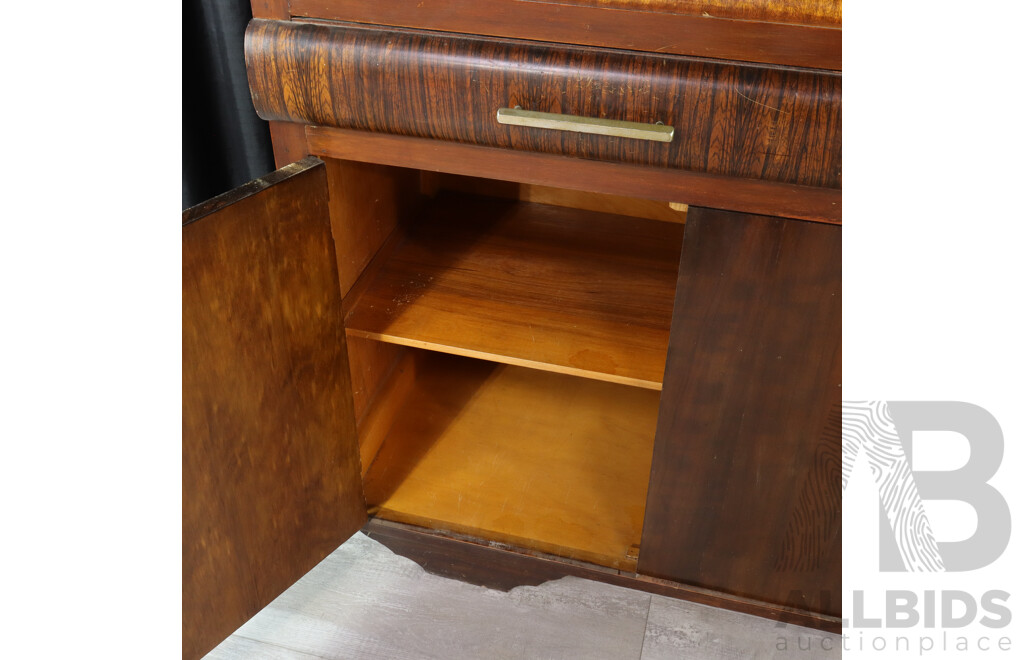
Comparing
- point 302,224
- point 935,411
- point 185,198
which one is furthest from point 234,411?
point 935,411

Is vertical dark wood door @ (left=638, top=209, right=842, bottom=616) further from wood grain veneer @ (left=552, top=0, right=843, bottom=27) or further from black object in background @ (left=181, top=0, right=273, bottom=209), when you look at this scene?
black object in background @ (left=181, top=0, right=273, bottom=209)

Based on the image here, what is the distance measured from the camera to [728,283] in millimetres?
683

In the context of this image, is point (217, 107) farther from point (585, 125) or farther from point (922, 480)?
point (922, 480)

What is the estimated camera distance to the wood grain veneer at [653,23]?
565 mm

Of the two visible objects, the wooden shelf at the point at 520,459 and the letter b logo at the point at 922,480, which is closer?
the letter b logo at the point at 922,480

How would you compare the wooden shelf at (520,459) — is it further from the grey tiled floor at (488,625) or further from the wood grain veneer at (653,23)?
the wood grain veneer at (653,23)

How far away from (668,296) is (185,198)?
584 millimetres

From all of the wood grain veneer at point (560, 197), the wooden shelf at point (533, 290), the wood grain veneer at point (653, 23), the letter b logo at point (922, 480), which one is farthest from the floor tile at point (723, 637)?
the wood grain veneer at point (653, 23)

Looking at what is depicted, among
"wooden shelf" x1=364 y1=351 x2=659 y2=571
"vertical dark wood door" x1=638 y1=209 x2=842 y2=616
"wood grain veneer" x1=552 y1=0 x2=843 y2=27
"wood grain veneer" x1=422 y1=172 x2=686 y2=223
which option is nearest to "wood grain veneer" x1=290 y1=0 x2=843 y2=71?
"wood grain veneer" x1=552 y1=0 x2=843 y2=27

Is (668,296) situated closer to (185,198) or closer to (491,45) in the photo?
(491,45)

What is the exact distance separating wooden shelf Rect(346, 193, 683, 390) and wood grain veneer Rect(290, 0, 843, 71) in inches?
12.9

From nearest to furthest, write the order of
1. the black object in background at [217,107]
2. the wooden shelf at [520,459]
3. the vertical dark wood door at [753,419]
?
the vertical dark wood door at [753,419] → the black object in background at [217,107] → the wooden shelf at [520,459]

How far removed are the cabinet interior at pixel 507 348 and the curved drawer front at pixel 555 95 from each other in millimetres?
129

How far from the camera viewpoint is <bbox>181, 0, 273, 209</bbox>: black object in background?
0.80 metres
